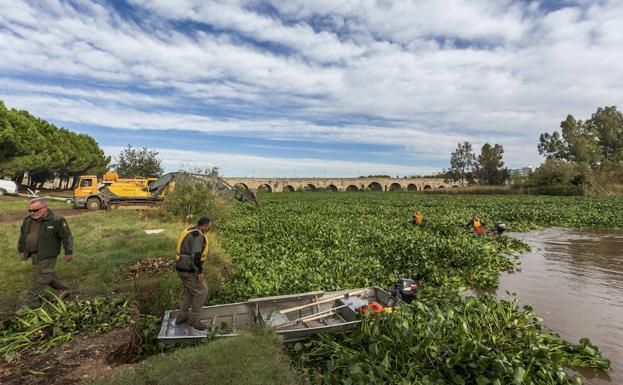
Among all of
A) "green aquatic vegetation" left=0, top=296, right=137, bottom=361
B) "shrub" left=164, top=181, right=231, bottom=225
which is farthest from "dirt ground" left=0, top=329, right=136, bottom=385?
"shrub" left=164, top=181, right=231, bottom=225

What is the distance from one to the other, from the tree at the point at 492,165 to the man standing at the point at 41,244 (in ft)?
271

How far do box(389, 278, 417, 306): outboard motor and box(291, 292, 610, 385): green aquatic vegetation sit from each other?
1.85ft

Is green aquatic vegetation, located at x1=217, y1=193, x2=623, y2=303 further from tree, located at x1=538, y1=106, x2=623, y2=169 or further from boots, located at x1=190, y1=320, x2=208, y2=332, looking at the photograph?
tree, located at x1=538, y1=106, x2=623, y2=169

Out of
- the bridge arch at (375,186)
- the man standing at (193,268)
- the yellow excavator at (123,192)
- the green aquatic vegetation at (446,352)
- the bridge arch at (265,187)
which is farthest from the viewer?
the bridge arch at (375,186)

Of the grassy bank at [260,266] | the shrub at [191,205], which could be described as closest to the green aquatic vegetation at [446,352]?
the grassy bank at [260,266]

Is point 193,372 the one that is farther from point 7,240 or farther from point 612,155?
point 612,155

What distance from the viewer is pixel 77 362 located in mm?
5379

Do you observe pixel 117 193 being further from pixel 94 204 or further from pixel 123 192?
pixel 94 204

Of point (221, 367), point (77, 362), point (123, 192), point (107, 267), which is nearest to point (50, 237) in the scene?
point (77, 362)

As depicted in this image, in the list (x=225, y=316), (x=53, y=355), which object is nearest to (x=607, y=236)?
(x=225, y=316)

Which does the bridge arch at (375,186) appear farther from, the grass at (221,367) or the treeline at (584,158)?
the grass at (221,367)

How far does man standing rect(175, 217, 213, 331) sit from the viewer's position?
6152 mm

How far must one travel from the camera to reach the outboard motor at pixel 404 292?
274 inches

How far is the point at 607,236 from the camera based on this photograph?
57.4 feet
